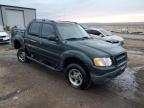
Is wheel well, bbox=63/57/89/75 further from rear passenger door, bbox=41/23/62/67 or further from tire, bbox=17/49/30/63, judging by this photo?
tire, bbox=17/49/30/63

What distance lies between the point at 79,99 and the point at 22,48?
4066 millimetres

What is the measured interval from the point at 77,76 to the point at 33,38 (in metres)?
2.55

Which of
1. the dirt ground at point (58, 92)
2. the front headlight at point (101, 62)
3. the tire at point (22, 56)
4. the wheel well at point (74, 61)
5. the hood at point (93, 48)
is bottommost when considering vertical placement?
the dirt ground at point (58, 92)

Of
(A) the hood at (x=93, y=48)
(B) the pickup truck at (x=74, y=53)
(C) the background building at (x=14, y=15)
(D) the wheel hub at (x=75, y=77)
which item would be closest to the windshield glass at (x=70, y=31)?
Result: (B) the pickup truck at (x=74, y=53)

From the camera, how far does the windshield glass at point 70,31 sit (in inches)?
203

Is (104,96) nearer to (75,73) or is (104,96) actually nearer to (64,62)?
(75,73)

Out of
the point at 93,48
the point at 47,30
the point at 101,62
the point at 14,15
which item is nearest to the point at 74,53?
the point at 93,48

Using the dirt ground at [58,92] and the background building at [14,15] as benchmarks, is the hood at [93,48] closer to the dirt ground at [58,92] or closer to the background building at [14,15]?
the dirt ground at [58,92]

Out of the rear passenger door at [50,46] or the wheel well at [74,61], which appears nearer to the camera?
the wheel well at [74,61]

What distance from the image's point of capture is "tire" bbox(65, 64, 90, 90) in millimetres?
4344

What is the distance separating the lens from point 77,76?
4652mm

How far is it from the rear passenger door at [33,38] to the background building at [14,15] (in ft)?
87.0

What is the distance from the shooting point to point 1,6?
29641 mm

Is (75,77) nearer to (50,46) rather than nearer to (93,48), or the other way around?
(93,48)
